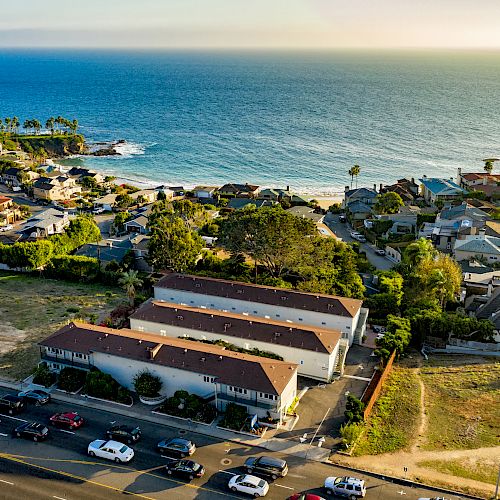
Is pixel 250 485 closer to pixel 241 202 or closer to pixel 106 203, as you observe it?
pixel 241 202

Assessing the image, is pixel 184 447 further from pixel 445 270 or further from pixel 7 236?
pixel 7 236

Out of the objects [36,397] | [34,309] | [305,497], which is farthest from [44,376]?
[305,497]

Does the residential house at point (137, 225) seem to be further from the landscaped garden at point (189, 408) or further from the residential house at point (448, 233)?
the landscaped garden at point (189, 408)

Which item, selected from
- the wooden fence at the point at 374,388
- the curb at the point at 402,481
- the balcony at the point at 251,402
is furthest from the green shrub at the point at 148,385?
the wooden fence at the point at 374,388

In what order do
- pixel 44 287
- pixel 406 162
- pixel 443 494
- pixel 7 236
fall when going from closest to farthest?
pixel 443 494 < pixel 44 287 < pixel 7 236 < pixel 406 162

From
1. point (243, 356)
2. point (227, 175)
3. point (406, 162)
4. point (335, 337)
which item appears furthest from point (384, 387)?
point (406, 162)

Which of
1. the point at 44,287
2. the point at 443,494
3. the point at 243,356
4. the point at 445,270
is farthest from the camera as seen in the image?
the point at 44,287

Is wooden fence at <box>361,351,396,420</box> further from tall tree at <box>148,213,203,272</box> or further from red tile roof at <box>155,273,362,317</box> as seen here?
tall tree at <box>148,213,203,272</box>
